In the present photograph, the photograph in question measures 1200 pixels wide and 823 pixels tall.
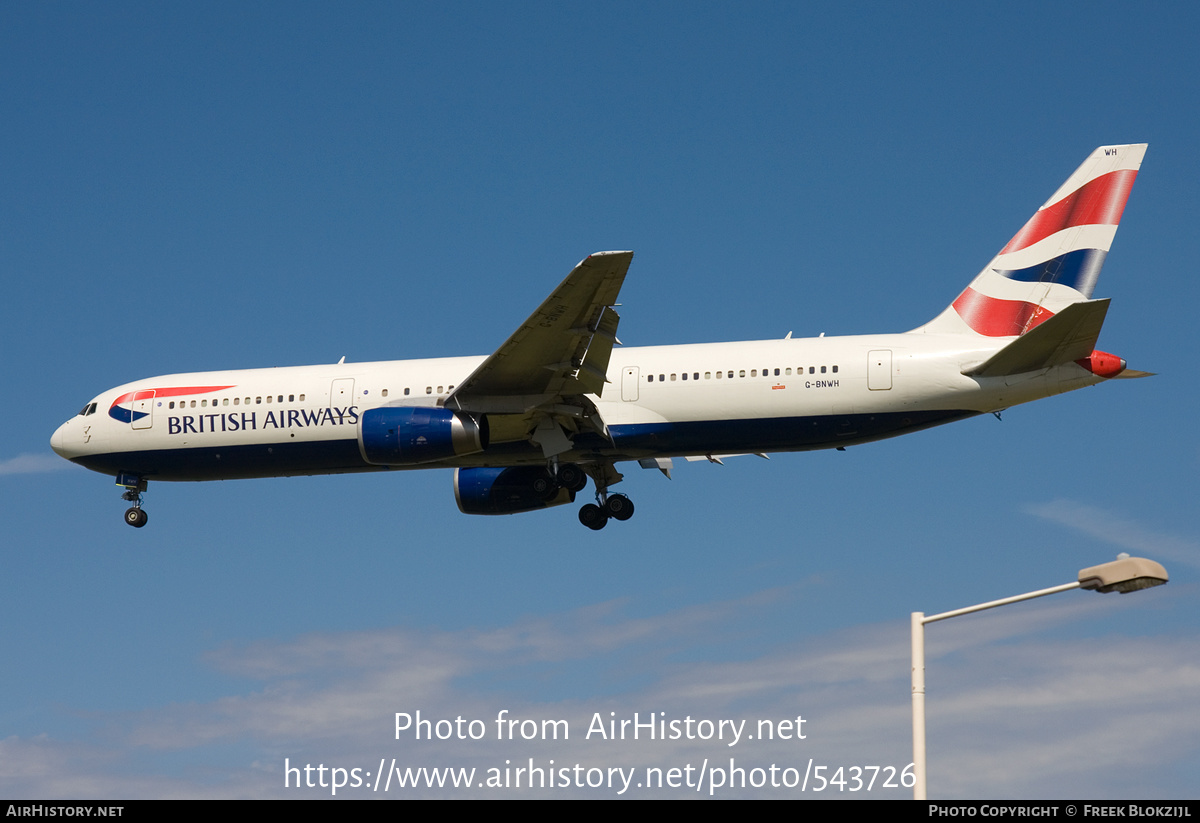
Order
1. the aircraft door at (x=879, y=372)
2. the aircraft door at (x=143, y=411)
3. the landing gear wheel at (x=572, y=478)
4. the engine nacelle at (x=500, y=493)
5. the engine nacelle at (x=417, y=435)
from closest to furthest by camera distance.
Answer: the aircraft door at (x=879, y=372)
the engine nacelle at (x=417, y=435)
the landing gear wheel at (x=572, y=478)
the aircraft door at (x=143, y=411)
the engine nacelle at (x=500, y=493)

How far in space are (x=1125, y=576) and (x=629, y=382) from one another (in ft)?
63.9

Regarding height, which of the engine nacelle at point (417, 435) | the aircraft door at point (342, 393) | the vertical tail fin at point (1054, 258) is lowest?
the engine nacelle at point (417, 435)

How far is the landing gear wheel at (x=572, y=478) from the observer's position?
34062mm

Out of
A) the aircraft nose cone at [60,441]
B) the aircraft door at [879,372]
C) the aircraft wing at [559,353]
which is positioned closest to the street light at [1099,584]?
the aircraft wing at [559,353]

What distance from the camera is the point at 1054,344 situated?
29.6 m

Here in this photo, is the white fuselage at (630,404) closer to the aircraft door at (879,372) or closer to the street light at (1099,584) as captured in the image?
the aircraft door at (879,372)

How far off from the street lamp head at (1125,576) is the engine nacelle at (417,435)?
1895 centimetres

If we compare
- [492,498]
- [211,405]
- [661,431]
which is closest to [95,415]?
[211,405]

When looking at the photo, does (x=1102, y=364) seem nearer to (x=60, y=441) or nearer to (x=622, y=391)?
(x=622, y=391)

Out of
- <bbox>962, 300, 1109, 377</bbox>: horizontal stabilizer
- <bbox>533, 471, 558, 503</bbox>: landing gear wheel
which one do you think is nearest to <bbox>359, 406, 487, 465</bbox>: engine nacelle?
<bbox>533, 471, 558, 503</bbox>: landing gear wheel

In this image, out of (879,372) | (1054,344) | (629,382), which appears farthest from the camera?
(629,382)

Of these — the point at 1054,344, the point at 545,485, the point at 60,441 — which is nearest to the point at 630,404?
the point at 545,485

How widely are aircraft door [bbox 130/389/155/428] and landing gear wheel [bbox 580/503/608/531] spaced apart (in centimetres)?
1122
